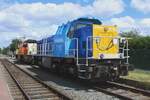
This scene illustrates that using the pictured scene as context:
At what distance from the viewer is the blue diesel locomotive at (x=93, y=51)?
56.2 feet

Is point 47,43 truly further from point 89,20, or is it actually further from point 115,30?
point 115,30

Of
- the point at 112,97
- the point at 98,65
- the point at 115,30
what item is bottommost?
the point at 112,97

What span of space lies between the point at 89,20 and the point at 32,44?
2548 centimetres

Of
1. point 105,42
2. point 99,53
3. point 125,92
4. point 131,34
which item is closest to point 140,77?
point 105,42

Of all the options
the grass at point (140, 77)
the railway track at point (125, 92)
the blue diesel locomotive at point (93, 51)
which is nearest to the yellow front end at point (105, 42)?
the blue diesel locomotive at point (93, 51)

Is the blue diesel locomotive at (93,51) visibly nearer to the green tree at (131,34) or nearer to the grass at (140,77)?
the grass at (140,77)

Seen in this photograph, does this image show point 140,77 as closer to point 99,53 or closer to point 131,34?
point 99,53

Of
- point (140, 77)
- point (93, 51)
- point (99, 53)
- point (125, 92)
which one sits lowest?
point (125, 92)

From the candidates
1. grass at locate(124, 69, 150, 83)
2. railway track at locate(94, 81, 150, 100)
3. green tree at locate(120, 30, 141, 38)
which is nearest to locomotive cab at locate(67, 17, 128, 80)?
railway track at locate(94, 81, 150, 100)

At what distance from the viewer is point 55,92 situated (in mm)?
15320

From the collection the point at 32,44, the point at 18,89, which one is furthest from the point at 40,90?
the point at 32,44

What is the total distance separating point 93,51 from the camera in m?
17.6

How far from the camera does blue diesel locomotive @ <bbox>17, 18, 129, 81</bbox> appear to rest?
17125mm

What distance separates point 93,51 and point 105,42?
2.97 feet
